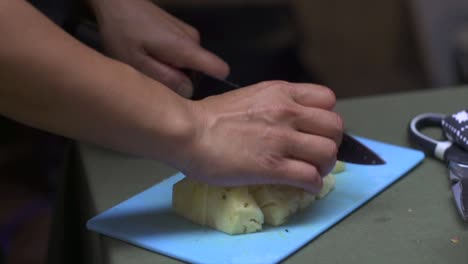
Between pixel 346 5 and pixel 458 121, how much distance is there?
6.18 feet

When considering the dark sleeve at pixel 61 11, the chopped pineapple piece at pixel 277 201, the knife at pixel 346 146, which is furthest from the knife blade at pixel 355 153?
the dark sleeve at pixel 61 11

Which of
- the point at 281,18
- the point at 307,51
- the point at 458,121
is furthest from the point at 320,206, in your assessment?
the point at 307,51

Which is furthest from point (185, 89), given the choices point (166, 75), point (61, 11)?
point (61, 11)

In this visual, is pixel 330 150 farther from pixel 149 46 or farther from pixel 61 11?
→ pixel 61 11

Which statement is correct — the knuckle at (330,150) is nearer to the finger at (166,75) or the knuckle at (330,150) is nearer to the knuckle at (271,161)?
the knuckle at (271,161)

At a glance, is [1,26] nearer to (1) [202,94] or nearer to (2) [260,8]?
(1) [202,94]

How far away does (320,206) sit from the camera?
0.79 meters

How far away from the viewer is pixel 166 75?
94cm

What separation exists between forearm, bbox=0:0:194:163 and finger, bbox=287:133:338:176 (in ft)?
0.38

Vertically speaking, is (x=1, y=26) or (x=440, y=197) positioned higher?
(x=1, y=26)

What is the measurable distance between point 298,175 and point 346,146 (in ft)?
0.46

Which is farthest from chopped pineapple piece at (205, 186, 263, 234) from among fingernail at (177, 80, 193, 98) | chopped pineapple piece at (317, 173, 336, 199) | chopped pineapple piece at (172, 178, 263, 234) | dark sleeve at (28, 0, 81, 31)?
dark sleeve at (28, 0, 81, 31)

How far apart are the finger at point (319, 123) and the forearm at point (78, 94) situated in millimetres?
124

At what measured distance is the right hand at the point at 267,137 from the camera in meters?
0.70
